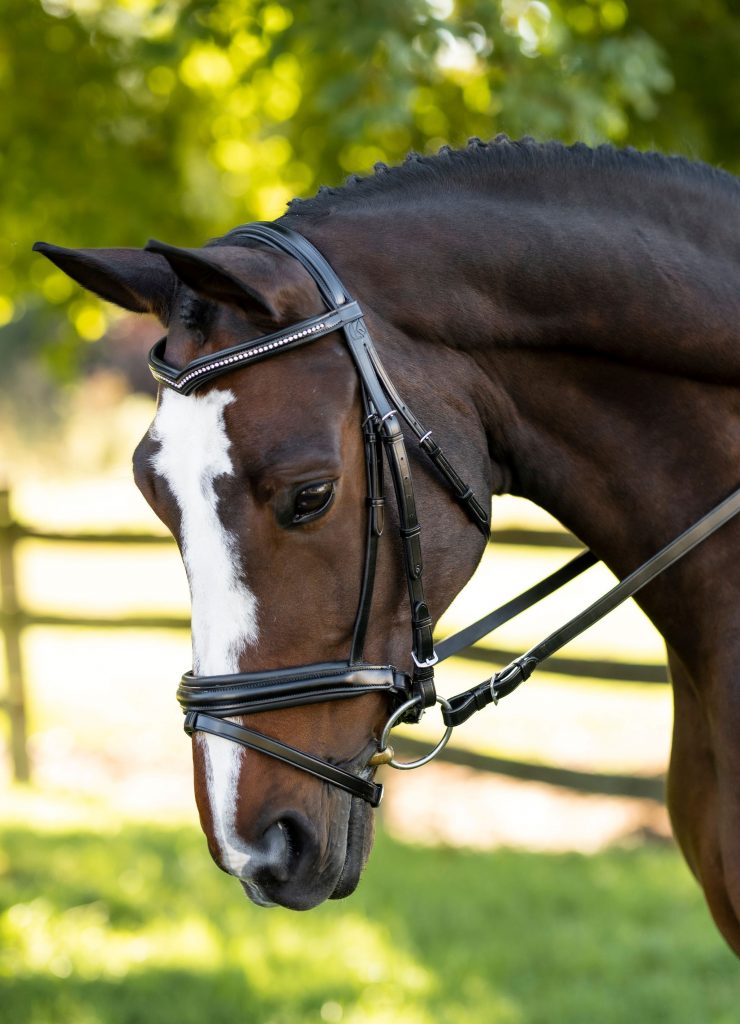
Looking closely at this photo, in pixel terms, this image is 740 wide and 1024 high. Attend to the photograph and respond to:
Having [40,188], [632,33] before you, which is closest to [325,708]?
[632,33]

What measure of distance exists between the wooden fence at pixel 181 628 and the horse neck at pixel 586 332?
4.00 meters

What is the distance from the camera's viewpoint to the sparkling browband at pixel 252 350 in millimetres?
1877

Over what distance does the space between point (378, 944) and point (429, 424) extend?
11.6ft

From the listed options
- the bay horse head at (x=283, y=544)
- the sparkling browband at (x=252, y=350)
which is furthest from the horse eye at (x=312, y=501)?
the sparkling browband at (x=252, y=350)

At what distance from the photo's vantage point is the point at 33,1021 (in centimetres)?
408

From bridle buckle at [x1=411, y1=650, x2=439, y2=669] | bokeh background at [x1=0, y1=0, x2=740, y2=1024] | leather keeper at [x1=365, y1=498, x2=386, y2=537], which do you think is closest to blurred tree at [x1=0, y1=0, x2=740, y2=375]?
bokeh background at [x1=0, y1=0, x2=740, y2=1024]

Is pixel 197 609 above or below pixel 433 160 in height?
below

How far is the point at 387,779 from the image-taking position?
7.28 metres

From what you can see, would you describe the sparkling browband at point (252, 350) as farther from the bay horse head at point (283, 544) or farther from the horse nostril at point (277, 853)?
the horse nostril at point (277, 853)

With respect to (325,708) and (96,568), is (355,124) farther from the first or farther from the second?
(96,568)

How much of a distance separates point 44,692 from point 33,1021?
6.65 meters

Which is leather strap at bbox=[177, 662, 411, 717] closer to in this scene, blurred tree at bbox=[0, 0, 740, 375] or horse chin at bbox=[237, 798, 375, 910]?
horse chin at bbox=[237, 798, 375, 910]

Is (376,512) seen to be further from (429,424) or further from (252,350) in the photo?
(252,350)

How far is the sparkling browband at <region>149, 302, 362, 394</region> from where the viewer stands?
188cm
